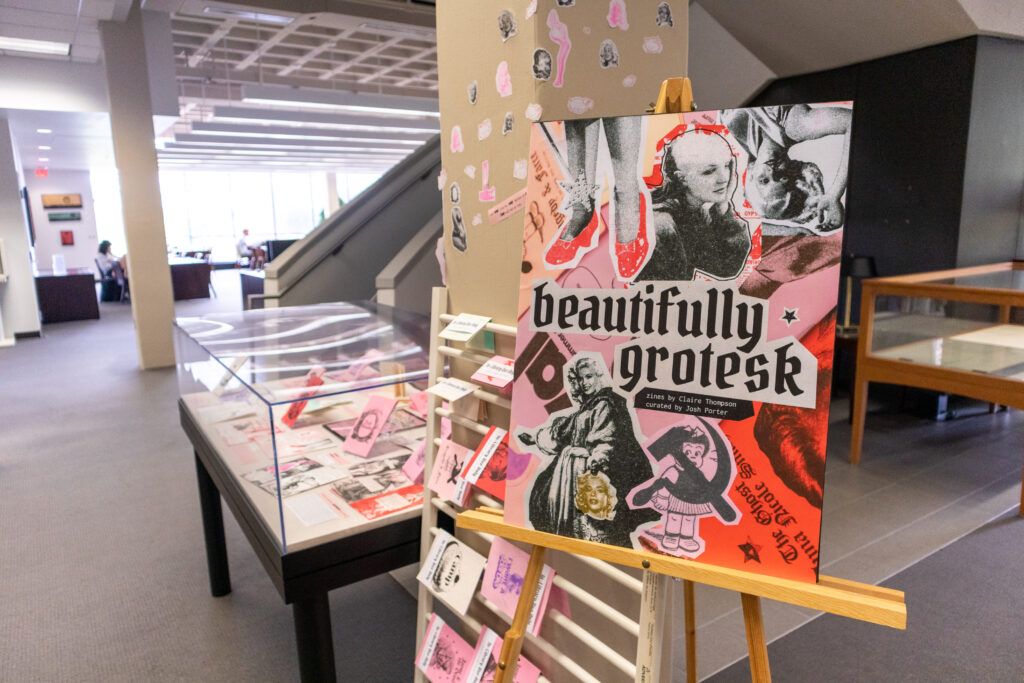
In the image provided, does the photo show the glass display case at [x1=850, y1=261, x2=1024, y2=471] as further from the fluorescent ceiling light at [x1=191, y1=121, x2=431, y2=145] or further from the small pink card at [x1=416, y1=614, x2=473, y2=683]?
the fluorescent ceiling light at [x1=191, y1=121, x2=431, y2=145]

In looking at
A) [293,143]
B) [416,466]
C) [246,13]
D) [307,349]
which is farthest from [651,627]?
[293,143]

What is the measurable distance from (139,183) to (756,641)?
742cm

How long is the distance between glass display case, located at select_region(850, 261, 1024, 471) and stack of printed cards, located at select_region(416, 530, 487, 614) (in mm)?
3234

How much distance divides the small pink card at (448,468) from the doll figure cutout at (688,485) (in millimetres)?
642

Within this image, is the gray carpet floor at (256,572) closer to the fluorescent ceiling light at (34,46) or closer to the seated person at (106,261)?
the fluorescent ceiling light at (34,46)

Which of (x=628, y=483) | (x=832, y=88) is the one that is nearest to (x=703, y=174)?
(x=628, y=483)

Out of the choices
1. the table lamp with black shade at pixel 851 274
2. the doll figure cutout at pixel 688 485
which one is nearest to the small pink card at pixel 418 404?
the doll figure cutout at pixel 688 485

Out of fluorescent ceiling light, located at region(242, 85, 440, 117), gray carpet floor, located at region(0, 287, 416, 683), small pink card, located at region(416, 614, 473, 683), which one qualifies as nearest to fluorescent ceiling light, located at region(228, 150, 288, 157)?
fluorescent ceiling light, located at region(242, 85, 440, 117)

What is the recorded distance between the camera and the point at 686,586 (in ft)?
4.76

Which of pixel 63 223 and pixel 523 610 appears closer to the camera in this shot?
pixel 523 610

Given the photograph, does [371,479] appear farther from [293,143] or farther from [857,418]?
[293,143]

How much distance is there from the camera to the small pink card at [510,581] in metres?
1.46

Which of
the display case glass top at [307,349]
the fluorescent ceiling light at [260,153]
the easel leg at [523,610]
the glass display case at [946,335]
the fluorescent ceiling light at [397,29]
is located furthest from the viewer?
the fluorescent ceiling light at [260,153]

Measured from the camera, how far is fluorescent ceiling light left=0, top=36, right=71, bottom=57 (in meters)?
6.72
